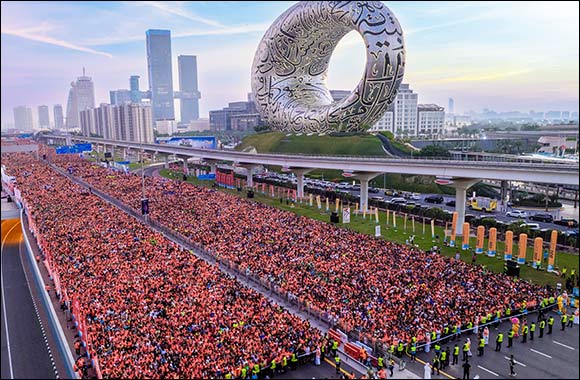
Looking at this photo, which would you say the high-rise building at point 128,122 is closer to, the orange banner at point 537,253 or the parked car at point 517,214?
the parked car at point 517,214

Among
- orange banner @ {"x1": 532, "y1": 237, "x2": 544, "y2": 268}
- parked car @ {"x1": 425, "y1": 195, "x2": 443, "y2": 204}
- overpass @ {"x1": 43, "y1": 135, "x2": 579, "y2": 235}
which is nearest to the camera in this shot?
orange banner @ {"x1": 532, "y1": 237, "x2": 544, "y2": 268}

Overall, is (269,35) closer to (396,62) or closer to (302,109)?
(302,109)

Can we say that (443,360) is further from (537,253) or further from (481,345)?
(537,253)

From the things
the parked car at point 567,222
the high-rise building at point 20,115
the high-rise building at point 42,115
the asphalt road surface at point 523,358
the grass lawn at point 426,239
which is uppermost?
the high-rise building at point 42,115

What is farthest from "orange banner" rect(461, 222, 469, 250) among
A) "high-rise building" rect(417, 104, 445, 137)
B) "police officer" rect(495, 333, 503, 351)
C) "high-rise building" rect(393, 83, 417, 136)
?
"high-rise building" rect(417, 104, 445, 137)

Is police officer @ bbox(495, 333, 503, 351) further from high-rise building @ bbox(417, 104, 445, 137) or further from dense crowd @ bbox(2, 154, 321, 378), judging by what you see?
high-rise building @ bbox(417, 104, 445, 137)

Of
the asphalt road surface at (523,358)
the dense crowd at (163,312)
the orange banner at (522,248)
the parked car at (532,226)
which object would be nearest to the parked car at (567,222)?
the parked car at (532,226)

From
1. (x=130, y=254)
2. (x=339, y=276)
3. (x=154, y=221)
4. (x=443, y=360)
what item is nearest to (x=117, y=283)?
(x=130, y=254)

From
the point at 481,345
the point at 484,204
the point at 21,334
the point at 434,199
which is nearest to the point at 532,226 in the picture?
the point at 484,204
